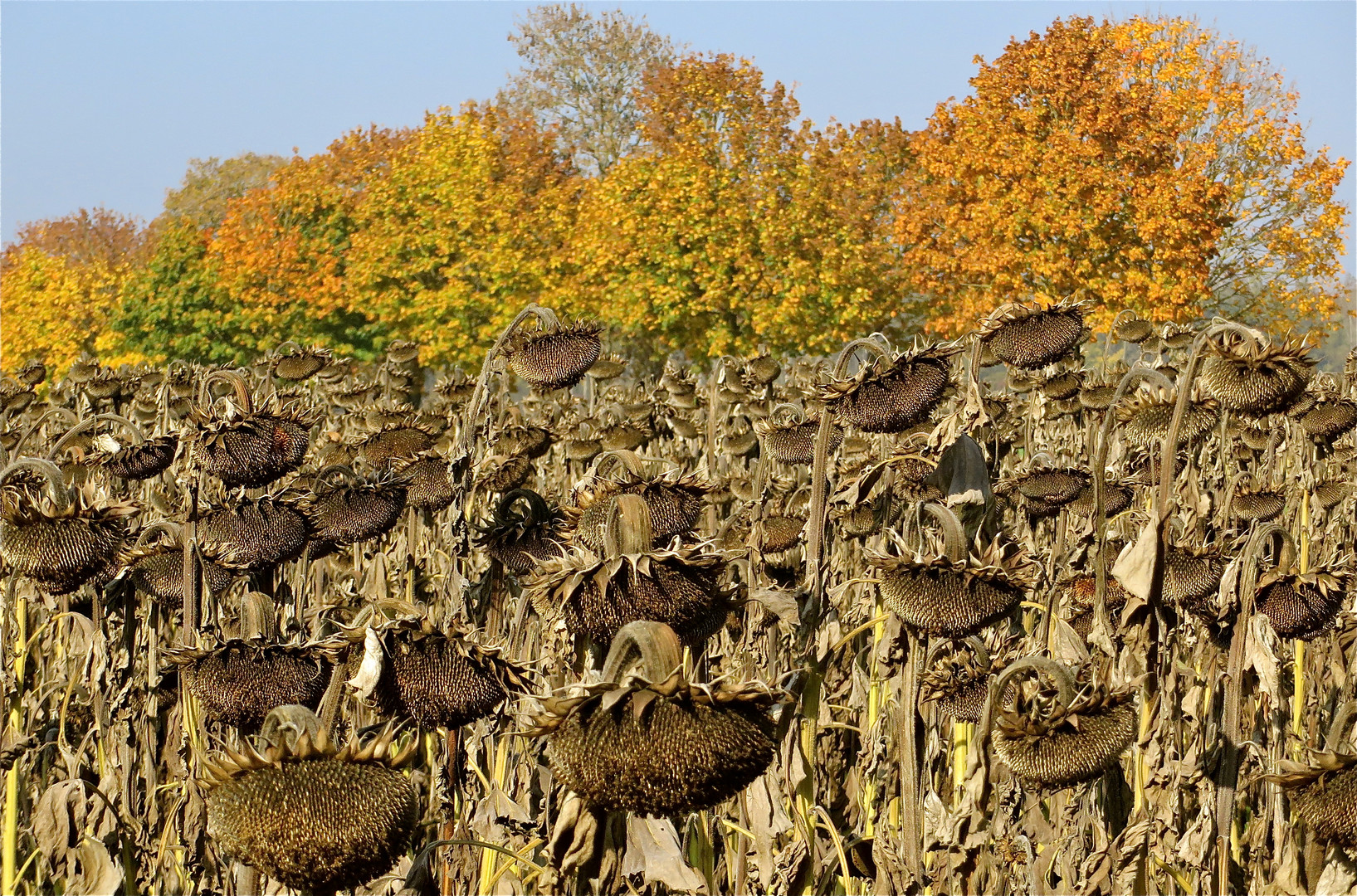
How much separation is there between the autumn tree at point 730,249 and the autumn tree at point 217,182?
28046 mm

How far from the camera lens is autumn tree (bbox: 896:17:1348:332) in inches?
1303

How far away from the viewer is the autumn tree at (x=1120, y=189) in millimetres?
33094

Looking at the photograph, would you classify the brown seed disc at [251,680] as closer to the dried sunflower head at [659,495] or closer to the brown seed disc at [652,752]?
the dried sunflower head at [659,495]

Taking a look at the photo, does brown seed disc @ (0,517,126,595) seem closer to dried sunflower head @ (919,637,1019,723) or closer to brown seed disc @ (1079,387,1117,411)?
dried sunflower head @ (919,637,1019,723)

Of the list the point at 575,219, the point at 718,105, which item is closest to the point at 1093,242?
the point at 718,105

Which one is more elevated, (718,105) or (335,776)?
(718,105)

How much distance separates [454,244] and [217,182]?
93.9 feet

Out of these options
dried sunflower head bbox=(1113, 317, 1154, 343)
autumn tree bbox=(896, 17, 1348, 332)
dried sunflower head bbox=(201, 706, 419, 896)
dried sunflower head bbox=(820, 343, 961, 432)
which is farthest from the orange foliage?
dried sunflower head bbox=(201, 706, 419, 896)

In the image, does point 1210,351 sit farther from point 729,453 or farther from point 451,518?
point 729,453

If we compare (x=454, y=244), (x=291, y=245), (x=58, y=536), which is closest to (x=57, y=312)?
(x=291, y=245)

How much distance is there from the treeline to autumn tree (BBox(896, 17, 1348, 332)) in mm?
83

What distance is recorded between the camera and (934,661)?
4.17 m

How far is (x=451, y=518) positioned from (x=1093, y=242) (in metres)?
30.6

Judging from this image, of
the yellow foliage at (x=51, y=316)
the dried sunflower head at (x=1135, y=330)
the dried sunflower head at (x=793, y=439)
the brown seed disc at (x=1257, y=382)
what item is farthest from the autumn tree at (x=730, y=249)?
the brown seed disc at (x=1257, y=382)
